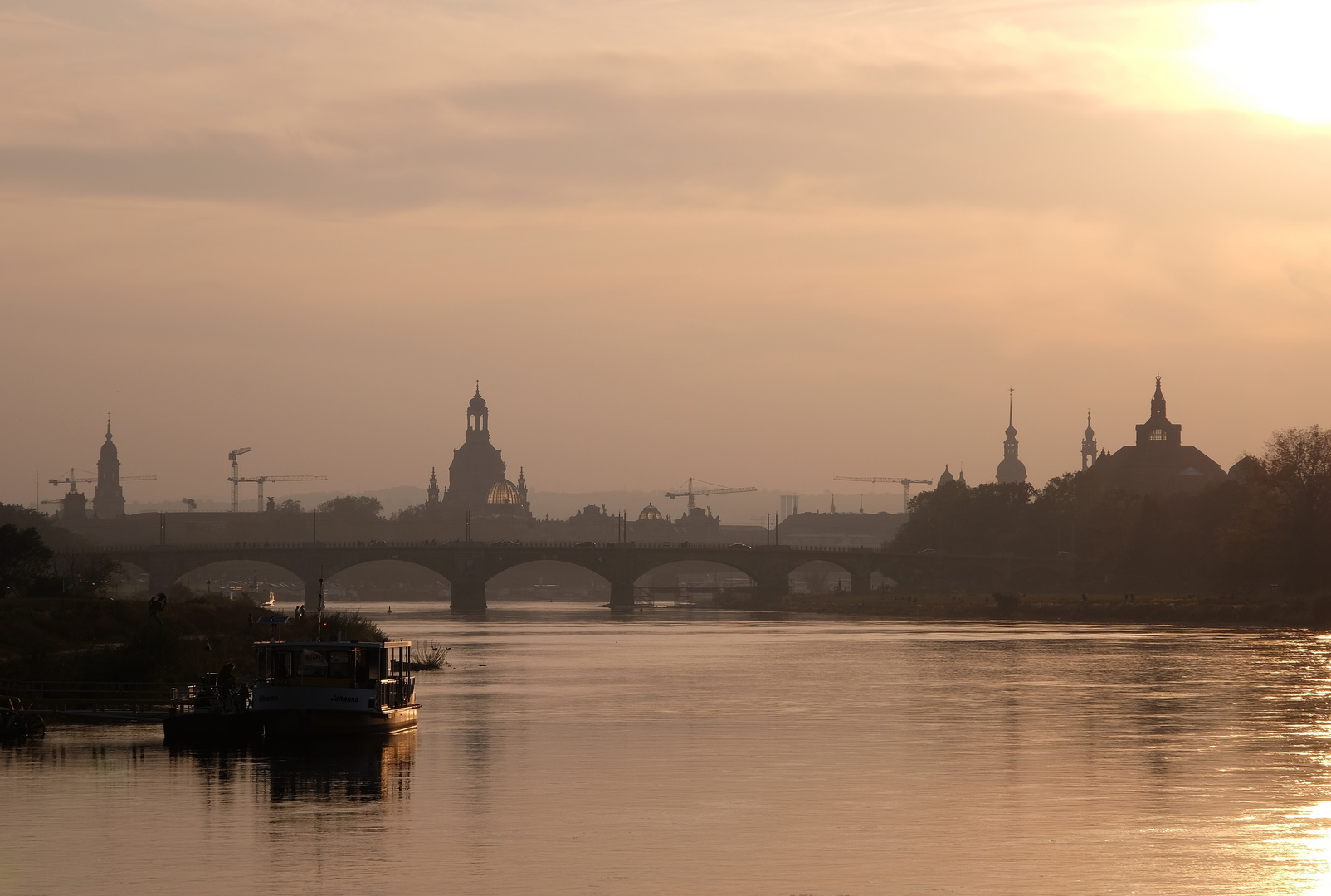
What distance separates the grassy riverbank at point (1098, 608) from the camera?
4532 inches

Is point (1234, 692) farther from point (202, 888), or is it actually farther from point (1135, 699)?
point (202, 888)

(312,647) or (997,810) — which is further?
(312,647)

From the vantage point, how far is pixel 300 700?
1970 inches

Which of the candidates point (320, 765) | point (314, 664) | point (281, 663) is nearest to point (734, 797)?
point (320, 765)

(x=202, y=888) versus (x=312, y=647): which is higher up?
(x=312, y=647)

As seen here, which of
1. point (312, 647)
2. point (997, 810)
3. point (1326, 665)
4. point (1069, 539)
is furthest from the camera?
point (1069, 539)

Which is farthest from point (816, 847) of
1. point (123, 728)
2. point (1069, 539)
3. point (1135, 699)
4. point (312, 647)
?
point (1069, 539)

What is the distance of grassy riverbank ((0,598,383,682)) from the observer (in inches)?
2354

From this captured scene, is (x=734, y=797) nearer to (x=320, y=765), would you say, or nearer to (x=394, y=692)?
(x=320, y=765)

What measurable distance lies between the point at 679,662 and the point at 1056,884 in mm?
61984

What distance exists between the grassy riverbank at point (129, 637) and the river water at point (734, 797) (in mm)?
7268

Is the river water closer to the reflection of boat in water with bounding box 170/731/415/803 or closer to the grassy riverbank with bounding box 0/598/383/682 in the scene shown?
the reflection of boat in water with bounding box 170/731/415/803

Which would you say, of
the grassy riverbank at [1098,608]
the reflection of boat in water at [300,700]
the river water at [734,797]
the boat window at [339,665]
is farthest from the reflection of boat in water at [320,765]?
the grassy riverbank at [1098,608]

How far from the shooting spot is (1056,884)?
28734 millimetres
